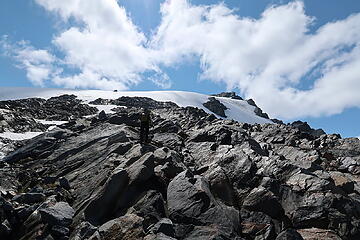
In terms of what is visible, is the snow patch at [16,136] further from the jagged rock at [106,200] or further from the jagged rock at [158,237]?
the jagged rock at [158,237]

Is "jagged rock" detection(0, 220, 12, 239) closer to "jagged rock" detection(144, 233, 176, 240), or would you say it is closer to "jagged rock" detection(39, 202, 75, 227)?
"jagged rock" detection(39, 202, 75, 227)

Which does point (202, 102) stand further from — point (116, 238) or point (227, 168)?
point (116, 238)

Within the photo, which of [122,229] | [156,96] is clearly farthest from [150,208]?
[156,96]

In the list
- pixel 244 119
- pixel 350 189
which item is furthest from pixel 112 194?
pixel 244 119

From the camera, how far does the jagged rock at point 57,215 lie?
1538 cm

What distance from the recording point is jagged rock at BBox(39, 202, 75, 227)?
605 inches

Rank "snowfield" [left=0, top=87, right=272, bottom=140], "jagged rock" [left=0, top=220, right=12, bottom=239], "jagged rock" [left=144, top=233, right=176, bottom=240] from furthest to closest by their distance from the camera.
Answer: "snowfield" [left=0, top=87, right=272, bottom=140]
"jagged rock" [left=0, top=220, right=12, bottom=239]
"jagged rock" [left=144, top=233, right=176, bottom=240]

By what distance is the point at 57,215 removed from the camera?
1580 cm

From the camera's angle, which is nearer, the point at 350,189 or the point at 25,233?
the point at 25,233

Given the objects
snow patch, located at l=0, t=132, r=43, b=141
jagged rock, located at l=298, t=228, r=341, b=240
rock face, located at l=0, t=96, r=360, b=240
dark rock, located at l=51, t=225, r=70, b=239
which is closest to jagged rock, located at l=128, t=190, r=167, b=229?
rock face, located at l=0, t=96, r=360, b=240

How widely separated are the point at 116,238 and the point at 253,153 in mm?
15287

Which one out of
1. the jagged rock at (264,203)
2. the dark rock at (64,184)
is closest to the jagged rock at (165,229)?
the jagged rock at (264,203)

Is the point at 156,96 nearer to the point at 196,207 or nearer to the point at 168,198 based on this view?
the point at 168,198

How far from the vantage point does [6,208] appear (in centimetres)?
1630
